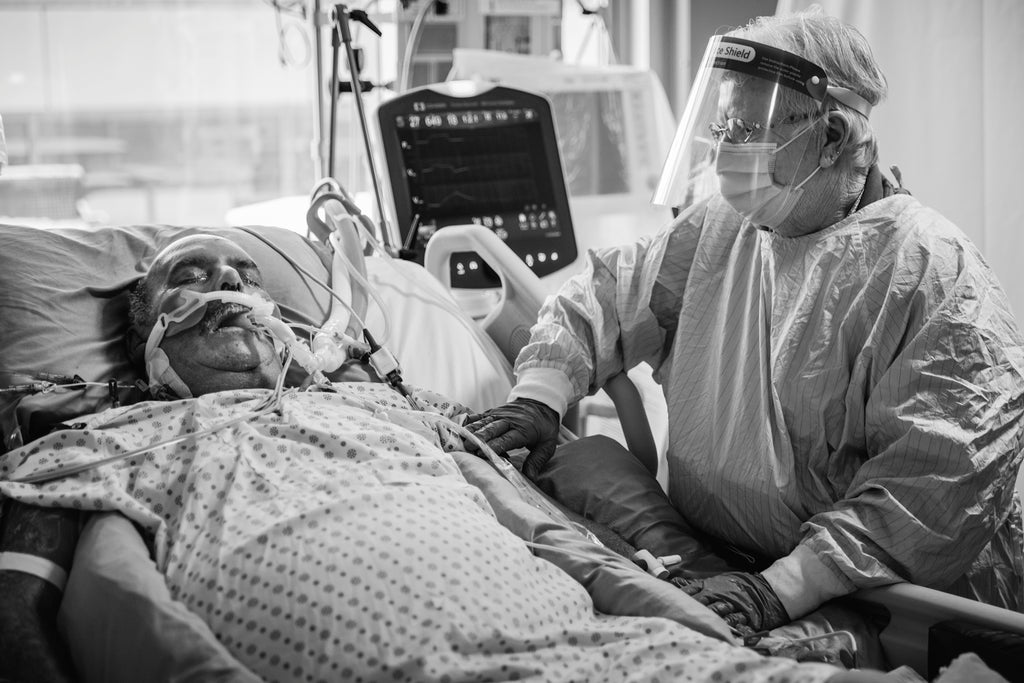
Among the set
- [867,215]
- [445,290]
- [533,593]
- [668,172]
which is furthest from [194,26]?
[533,593]

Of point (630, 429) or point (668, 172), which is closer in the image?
point (668, 172)

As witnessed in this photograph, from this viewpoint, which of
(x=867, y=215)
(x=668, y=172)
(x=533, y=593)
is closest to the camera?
(x=533, y=593)

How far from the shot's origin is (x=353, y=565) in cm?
124

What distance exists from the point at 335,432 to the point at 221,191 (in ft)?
12.4

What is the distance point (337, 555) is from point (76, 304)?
95 centimetres

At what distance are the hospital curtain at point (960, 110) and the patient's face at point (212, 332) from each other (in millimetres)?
1954

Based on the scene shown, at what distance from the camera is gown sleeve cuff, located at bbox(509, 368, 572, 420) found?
6.42 ft

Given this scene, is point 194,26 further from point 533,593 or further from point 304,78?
point 533,593

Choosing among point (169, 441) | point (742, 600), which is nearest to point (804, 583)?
point (742, 600)

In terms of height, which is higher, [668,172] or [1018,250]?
[668,172]

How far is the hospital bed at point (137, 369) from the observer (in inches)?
Answer: 47.4

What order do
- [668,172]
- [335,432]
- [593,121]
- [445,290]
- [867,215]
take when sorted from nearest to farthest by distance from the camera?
1. [335,432]
2. [867,215]
3. [668,172]
4. [445,290]
5. [593,121]

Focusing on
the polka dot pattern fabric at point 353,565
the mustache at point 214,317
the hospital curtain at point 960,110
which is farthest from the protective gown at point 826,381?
the hospital curtain at point 960,110

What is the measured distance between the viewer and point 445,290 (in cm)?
250
